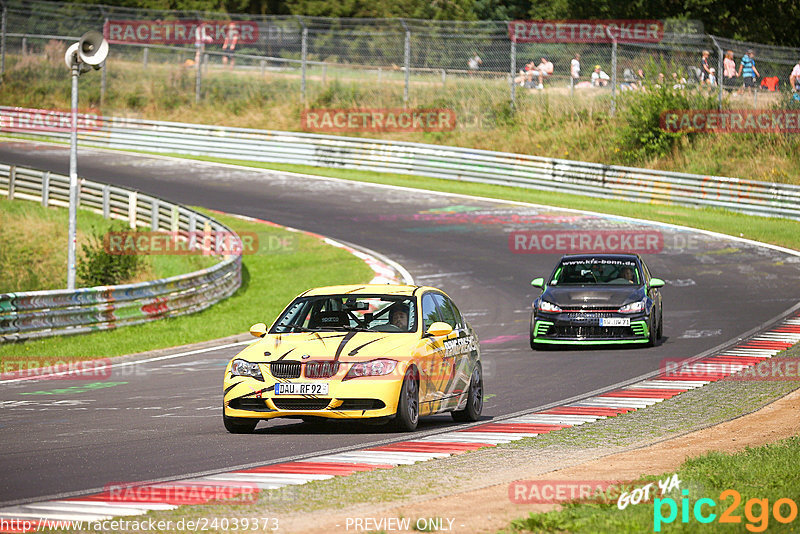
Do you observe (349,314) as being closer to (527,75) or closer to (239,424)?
(239,424)

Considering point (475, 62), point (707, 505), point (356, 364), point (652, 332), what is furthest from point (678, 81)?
point (707, 505)

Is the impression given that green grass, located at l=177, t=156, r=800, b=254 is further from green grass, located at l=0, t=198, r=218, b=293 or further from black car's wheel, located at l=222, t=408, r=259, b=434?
black car's wheel, located at l=222, t=408, r=259, b=434

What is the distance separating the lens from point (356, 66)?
44.1 m

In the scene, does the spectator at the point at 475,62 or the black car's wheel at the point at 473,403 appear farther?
the spectator at the point at 475,62

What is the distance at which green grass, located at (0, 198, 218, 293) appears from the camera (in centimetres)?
2730

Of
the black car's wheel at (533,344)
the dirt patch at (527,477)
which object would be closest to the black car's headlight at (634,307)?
the black car's wheel at (533,344)

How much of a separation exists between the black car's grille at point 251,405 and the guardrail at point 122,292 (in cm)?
835

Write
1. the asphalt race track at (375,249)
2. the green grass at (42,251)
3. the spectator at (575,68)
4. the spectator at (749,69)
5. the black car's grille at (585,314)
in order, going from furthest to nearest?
the spectator at (575,68) → the spectator at (749,69) → the green grass at (42,251) → the black car's grille at (585,314) → the asphalt race track at (375,249)

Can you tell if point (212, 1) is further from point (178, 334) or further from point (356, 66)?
point (178, 334)

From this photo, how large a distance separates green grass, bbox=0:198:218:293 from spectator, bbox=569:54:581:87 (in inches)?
650

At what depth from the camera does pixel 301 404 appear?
33.7ft

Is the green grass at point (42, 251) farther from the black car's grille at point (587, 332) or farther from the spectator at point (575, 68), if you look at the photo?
the spectator at point (575, 68)

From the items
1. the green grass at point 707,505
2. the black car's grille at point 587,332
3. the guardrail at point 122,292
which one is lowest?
the guardrail at point 122,292

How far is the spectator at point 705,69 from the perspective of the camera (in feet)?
122
